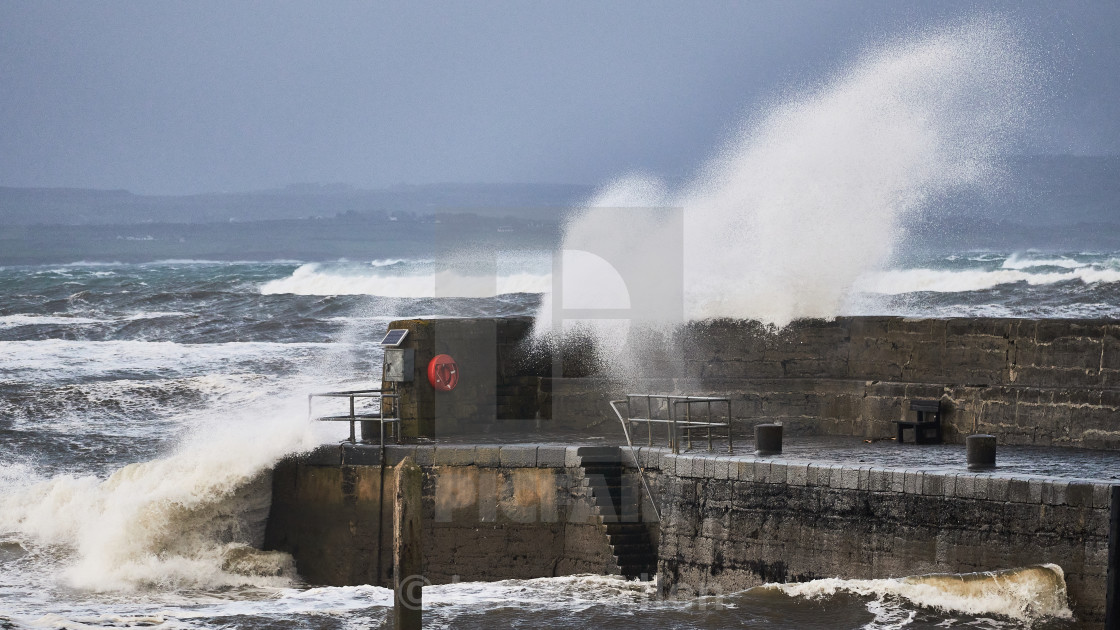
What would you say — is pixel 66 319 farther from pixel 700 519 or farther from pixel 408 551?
pixel 408 551

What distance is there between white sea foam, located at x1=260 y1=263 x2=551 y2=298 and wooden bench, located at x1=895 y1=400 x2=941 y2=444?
2796cm

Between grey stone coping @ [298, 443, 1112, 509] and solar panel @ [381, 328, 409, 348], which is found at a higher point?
solar panel @ [381, 328, 409, 348]

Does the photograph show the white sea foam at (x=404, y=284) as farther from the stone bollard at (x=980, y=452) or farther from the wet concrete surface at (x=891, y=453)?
the stone bollard at (x=980, y=452)

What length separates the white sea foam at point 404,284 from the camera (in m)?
41.4

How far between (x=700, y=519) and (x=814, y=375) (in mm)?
3085

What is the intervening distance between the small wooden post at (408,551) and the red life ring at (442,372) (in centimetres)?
417

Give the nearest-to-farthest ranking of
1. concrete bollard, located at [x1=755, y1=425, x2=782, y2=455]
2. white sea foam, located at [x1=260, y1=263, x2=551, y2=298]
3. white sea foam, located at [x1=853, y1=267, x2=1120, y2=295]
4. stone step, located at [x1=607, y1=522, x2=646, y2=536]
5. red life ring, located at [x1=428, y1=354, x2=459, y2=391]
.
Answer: concrete bollard, located at [x1=755, y1=425, x2=782, y2=455], stone step, located at [x1=607, y1=522, x2=646, y2=536], red life ring, located at [x1=428, y1=354, x2=459, y2=391], white sea foam, located at [x1=853, y1=267, x2=1120, y2=295], white sea foam, located at [x1=260, y1=263, x2=551, y2=298]

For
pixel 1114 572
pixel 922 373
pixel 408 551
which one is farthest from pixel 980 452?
pixel 408 551

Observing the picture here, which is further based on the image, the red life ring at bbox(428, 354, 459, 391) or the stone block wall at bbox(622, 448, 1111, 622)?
the red life ring at bbox(428, 354, 459, 391)

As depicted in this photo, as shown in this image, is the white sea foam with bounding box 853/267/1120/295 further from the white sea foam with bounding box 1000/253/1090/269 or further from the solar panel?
the solar panel

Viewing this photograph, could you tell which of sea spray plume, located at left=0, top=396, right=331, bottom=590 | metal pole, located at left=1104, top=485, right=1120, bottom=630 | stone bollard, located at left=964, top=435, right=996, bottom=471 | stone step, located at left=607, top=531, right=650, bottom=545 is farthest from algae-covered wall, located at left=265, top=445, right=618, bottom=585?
metal pole, located at left=1104, top=485, right=1120, bottom=630

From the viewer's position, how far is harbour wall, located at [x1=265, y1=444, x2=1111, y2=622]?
9.34 m

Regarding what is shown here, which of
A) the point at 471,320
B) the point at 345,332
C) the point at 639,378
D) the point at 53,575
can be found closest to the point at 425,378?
the point at 471,320

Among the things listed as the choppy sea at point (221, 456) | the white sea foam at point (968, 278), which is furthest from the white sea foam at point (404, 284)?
the white sea foam at point (968, 278)
